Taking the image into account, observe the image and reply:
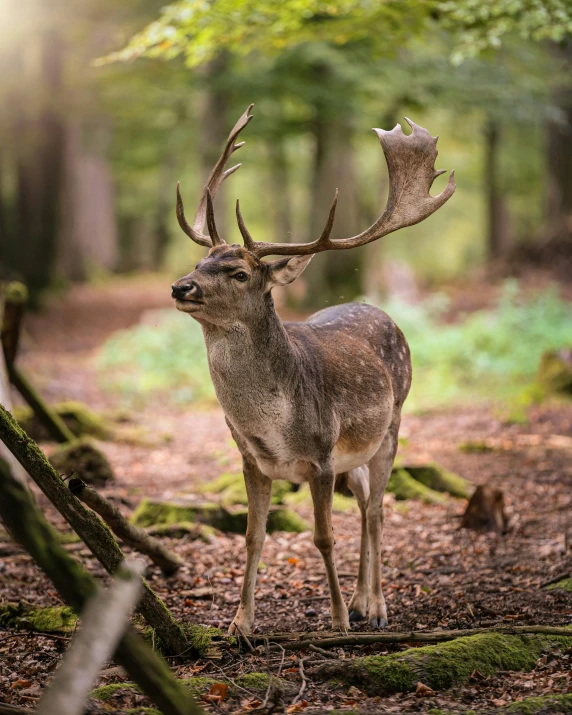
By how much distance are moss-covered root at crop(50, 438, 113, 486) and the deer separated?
3.41 m

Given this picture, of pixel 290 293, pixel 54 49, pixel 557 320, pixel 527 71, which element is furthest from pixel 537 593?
pixel 54 49

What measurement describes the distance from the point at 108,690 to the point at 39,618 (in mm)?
1431

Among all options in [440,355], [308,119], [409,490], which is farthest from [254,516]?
[308,119]

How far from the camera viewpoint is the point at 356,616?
590cm

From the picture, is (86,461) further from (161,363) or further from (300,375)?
(161,363)

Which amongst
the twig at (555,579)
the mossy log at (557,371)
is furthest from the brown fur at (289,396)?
the mossy log at (557,371)

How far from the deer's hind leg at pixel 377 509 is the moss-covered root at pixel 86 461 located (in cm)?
348

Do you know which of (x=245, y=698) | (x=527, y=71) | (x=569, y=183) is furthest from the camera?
(x=569, y=183)

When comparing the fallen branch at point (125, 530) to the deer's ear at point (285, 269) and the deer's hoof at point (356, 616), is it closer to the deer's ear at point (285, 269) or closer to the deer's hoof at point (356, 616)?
the deer's hoof at point (356, 616)

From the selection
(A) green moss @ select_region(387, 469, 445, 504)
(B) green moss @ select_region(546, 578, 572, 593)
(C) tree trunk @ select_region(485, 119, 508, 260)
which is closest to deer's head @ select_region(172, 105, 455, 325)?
(B) green moss @ select_region(546, 578, 572, 593)

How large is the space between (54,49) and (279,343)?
17502 millimetres

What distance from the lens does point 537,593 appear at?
19.4ft

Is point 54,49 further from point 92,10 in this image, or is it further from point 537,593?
point 537,593

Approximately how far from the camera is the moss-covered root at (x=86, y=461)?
8.54 metres
